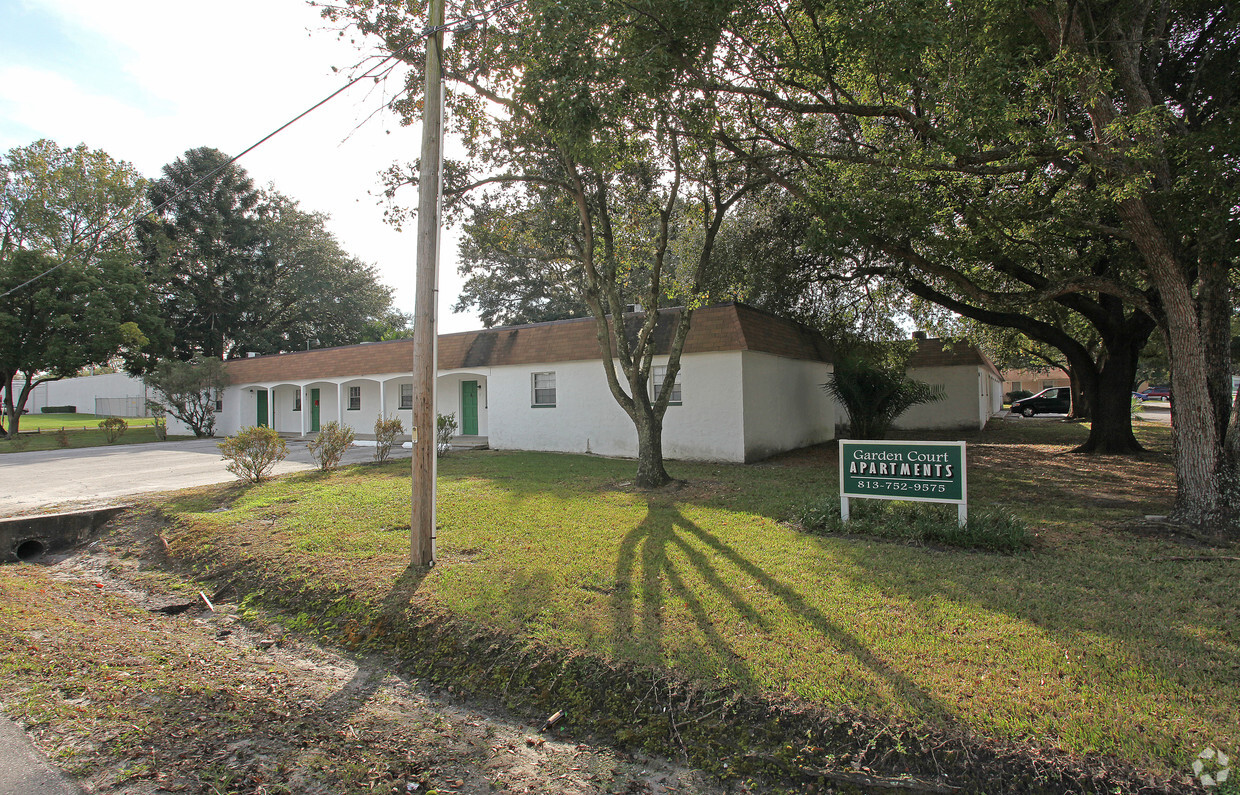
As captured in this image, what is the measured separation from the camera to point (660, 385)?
15422 millimetres

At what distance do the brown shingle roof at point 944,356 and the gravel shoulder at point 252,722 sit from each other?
2256 cm

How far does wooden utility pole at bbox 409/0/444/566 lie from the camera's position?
20.1 ft

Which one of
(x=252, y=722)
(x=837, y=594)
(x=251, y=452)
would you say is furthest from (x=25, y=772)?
(x=251, y=452)

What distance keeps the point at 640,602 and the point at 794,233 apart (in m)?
10.5

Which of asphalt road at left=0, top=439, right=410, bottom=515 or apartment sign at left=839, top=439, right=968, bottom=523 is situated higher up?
apartment sign at left=839, top=439, right=968, bottom=523

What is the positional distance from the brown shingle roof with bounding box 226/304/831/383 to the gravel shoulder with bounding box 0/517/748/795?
35.8 feet

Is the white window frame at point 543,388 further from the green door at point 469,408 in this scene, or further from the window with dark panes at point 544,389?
the green door at point 469,408

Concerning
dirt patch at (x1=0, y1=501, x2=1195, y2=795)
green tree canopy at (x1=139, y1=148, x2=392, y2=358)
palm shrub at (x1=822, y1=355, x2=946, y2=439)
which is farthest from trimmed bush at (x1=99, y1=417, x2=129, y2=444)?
palm shrub at (x1=822, y1=355, x2=946, y2=439)

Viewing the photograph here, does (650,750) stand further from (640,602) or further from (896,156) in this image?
(896,156)

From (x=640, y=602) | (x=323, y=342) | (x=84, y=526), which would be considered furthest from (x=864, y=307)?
(x=323, y=342)

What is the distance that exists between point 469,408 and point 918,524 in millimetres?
16662

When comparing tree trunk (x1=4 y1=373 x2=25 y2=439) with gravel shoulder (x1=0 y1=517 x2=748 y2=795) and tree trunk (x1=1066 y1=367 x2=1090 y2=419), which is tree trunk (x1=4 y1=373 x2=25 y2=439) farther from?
tree trunk (x1=1066 y1=367 x2=1090 y2=419)

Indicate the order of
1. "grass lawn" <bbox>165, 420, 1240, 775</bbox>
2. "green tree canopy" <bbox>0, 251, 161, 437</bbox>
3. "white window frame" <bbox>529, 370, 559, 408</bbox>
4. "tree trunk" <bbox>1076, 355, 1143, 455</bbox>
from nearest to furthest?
"grass lawn" <bbox>165, 420, 1240, 775</bbox> < "tree trunk" <bbox>1076, 355, 1143, 455</bbox> < "white window frame" <bbox>529, 370, 559, 408</bbox> < "green tree canopy" <bbox>0, 251, 161, 437</bbox>

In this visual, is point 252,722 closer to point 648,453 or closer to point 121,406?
point 648,453
